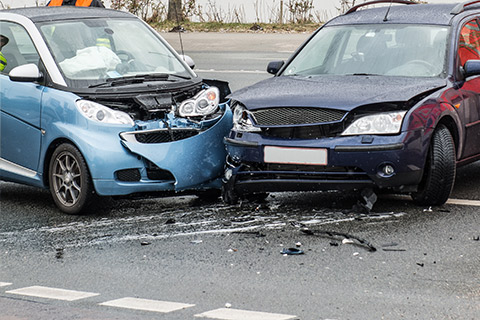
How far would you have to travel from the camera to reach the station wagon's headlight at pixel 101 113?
8188 millimetres

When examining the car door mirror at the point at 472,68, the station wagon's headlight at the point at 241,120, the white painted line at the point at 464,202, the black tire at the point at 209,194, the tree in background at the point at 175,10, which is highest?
the car door mirror at the point at 472,68

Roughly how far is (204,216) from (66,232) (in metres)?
1.15

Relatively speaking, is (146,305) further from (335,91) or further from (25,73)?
(25,73)

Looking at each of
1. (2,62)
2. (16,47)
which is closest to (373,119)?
(16,47)

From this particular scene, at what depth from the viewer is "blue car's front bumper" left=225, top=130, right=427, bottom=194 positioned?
7629mm

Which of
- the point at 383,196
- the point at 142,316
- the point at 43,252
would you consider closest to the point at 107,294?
the point at 142,316

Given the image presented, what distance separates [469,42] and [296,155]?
239 centimetres

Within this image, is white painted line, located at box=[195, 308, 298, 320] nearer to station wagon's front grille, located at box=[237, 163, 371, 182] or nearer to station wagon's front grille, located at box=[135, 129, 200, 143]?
station wagon's front grille, located at box=[237, 163, 371, 182]

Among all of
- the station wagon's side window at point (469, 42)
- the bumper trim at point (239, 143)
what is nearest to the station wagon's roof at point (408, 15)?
the station wagon's side window at point (469, 42)

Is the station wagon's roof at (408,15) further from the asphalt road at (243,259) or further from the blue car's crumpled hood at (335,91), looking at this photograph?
the asphalt road at (243,259)

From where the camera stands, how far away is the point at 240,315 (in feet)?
17.5

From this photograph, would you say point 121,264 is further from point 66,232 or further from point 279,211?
point 279,211

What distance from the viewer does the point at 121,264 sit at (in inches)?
263

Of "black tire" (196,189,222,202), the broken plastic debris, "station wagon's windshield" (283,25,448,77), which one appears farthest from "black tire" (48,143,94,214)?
"station wagon's windshield" (283,25,448,77)
